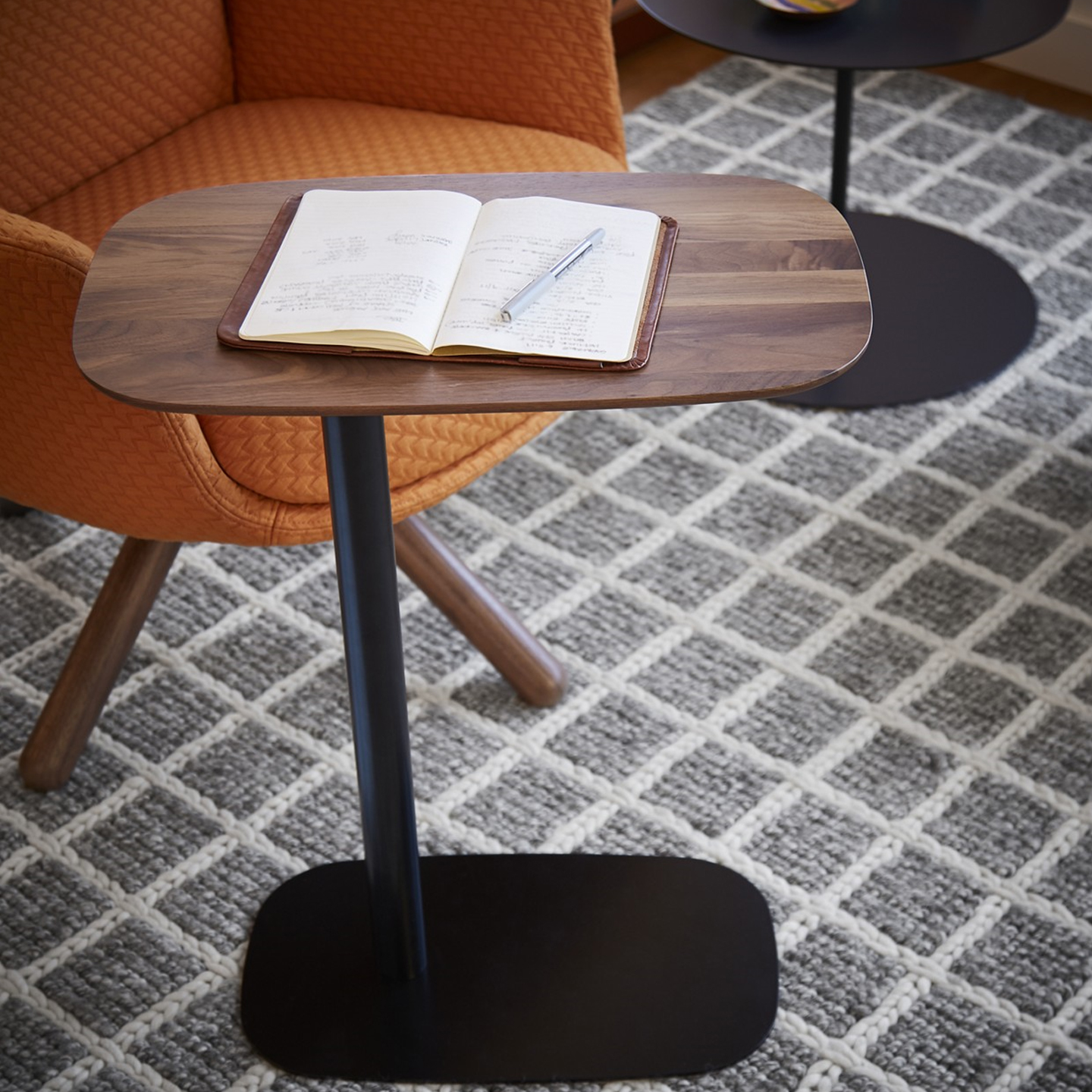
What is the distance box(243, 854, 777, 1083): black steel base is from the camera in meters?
0.99

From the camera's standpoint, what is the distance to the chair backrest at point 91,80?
4.05ft

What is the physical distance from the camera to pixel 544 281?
71 centimetres

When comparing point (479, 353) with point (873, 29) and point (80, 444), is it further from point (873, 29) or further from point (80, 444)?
point (873, 29)

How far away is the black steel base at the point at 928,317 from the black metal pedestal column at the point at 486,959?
732mm

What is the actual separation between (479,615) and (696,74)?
1428mm

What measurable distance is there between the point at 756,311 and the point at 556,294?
0.34 ft

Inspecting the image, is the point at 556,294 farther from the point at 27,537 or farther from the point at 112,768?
the point at 27,537

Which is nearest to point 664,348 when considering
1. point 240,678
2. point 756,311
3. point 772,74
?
point 756,311

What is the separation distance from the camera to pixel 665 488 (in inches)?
60.3

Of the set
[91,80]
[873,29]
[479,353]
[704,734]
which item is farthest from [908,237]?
[479,353]

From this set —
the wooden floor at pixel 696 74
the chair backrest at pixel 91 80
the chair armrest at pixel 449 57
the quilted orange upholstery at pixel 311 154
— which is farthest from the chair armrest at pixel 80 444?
the wooden floor at pixel 696 74

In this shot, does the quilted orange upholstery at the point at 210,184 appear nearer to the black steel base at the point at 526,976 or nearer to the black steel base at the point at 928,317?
the black steel base at the point at 526,976

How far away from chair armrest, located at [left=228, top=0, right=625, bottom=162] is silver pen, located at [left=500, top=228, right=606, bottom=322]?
22.4 inches

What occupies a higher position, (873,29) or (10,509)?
(873,29)
